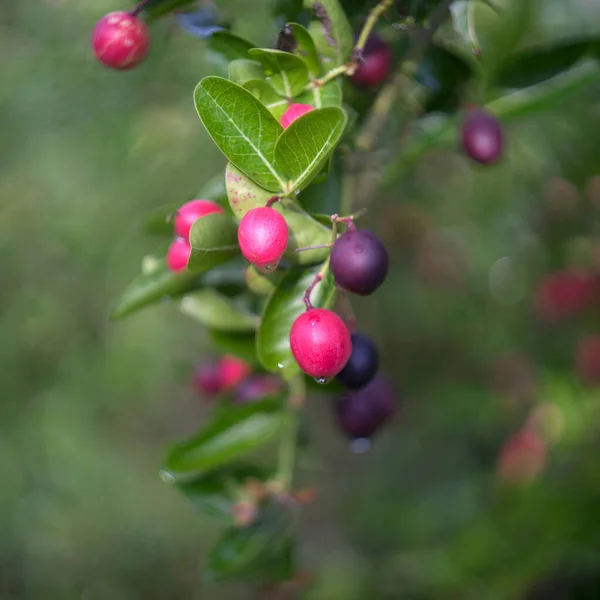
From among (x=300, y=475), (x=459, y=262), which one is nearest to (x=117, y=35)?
(x=459, y=262)

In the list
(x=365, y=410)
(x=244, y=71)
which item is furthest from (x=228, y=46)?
(x=365, y=410)

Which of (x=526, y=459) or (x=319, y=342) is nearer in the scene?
(x=319, y=342)

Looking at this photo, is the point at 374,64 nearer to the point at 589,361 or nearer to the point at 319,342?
Answer: the point at 319,342

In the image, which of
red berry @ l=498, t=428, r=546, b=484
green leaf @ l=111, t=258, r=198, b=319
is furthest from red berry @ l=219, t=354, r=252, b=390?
red berry @ l=498, t=428, r=546, b=484

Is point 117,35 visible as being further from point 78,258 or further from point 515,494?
point 78,258

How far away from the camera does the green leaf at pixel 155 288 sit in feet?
3.77

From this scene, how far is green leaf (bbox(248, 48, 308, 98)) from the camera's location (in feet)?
3.14

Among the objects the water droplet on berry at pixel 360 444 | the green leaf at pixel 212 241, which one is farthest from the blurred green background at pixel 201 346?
the green leaf at pixel 212 241

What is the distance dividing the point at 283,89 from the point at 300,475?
3519 mm

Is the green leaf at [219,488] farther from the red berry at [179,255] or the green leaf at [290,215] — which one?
the green leaf at [290,215]

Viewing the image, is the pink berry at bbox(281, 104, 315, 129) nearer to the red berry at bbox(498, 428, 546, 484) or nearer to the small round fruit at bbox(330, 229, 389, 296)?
the small round fruit at bbox(330, 229, 389, 296)

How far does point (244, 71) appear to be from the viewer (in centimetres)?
101

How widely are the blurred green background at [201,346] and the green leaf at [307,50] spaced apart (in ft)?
1.36

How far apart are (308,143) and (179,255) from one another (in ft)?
0.95
